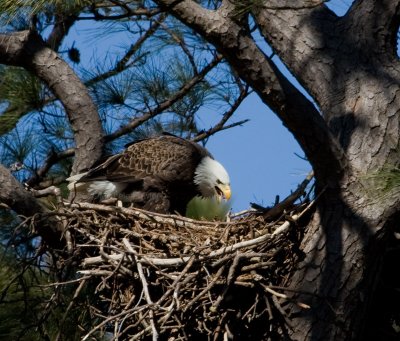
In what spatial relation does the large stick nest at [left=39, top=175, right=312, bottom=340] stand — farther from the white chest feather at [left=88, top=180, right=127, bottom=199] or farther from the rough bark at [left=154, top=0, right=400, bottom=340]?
the white chest feather at [left=88, top=180, right=127, bottom=199]

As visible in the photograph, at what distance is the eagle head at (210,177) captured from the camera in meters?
5.14

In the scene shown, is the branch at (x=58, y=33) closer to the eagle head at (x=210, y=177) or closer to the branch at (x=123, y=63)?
the branch at (x=123, y=63)

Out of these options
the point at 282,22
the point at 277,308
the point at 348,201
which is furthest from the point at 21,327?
the point at 282,22

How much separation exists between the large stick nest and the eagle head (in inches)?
45.4

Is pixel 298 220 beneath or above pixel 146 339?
above

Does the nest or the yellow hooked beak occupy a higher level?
the yellow hooked beak

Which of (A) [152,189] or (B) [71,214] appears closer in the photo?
(B) [71,214]

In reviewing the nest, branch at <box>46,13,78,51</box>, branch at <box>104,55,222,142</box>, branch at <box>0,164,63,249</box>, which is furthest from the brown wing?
branch at <box>0,164,63,249</box>

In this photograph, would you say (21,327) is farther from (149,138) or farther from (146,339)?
(149,138)

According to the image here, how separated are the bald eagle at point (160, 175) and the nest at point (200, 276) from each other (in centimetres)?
100

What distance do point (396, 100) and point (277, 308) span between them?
94cm

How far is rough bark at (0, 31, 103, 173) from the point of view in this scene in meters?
4.72

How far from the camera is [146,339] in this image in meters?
3.87

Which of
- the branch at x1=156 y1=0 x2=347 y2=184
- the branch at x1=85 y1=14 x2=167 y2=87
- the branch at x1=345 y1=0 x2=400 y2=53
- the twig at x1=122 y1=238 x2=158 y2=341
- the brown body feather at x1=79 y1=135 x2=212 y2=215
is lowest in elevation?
the twig at x1=122 y1=238 x2=158 y2=341
